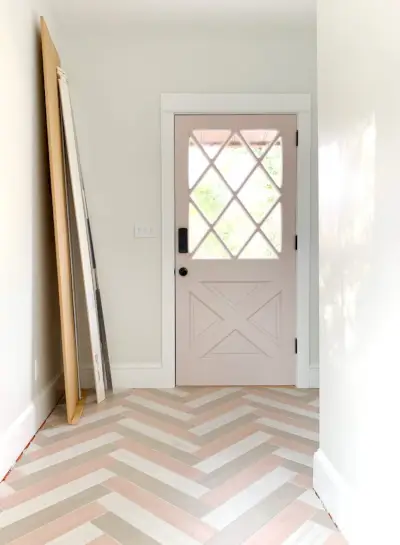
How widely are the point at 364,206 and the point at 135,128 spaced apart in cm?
252

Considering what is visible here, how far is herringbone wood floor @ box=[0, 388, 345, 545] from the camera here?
1.91 meters

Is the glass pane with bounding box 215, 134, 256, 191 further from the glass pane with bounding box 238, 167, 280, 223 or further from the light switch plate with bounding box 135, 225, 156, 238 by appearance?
the light switch plate with bounding box 135, 225, 156, 238

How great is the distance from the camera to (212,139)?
12.7 ft

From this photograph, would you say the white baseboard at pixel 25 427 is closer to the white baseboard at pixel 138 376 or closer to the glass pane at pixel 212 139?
the white baseboard at pixel 138 376

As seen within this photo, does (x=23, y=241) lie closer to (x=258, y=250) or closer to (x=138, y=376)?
(x=138, y=376)

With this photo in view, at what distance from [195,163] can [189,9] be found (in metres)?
1.04

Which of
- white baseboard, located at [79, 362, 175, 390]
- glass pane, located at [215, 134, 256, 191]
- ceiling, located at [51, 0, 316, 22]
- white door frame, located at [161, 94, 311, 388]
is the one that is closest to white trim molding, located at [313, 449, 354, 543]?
white door frame, located at [161, 94, 311, 388]

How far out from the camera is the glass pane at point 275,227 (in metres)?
3.90

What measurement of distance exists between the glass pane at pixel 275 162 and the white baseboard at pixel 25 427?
2.20 metres

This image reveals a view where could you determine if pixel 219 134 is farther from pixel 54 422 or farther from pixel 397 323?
pixel 397 323

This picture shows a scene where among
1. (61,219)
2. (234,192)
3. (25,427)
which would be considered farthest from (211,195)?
(25,427)

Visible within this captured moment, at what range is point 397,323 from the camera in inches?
56.5

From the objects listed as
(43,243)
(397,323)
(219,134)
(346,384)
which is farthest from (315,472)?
(219,134)

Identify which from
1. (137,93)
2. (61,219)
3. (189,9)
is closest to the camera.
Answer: (61,219)
